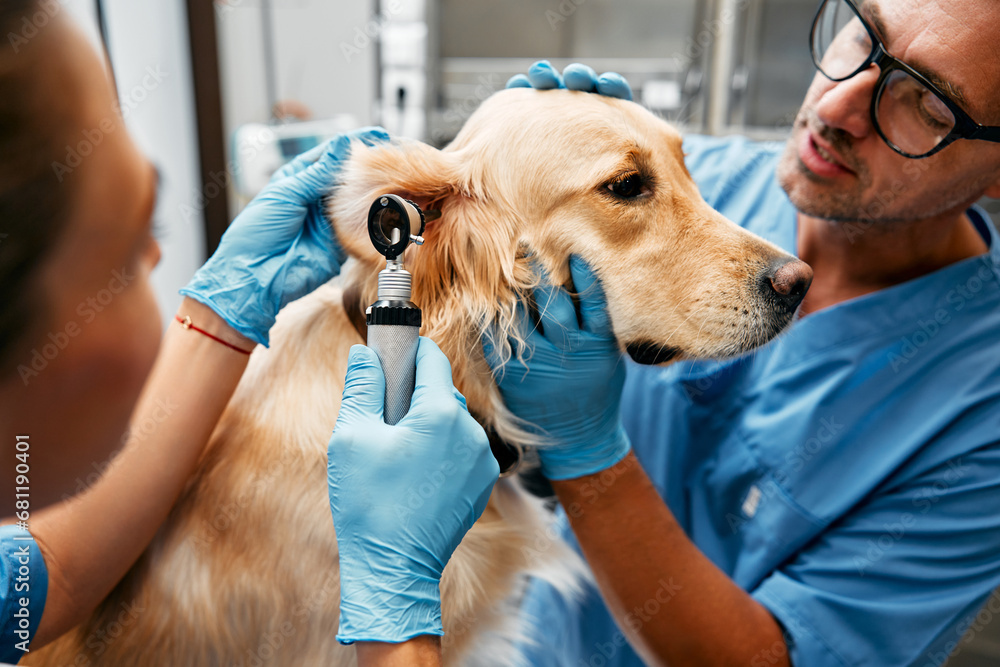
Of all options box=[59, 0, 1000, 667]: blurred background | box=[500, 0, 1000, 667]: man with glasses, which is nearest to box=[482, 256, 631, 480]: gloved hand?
box=[500, 0, 1000, 667]: man with glasses

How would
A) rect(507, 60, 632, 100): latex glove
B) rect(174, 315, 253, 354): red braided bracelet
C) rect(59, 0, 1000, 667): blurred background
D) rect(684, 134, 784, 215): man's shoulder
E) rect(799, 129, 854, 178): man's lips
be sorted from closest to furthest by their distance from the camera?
rect(174, 315, 253, 354): red braided bracelet, rect(507, 60, 632, 100): latex glove, rect(799, 129, 854, 178): man's lips, rect(684, 134, 784, 215): man's shoulder, rect(59, 0, 1000, 667): blurred background

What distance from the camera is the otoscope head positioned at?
22.4 inches

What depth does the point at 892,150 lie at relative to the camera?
0.84 m

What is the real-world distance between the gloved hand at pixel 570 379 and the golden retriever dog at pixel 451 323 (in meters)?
0.02

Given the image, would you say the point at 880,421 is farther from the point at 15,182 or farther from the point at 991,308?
the point at 15,182

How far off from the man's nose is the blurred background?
956 millimetres

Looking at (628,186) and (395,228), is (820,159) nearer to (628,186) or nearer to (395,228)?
(628,186)

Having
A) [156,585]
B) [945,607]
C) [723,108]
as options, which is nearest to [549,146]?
[156,585]

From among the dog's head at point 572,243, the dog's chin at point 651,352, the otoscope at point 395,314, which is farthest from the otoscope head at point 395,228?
the dog's chin at point 651,352

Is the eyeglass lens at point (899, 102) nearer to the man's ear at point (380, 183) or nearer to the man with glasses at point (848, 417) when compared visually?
the man with glasses at point (848, 417)

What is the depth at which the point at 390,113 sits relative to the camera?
7.59 ft

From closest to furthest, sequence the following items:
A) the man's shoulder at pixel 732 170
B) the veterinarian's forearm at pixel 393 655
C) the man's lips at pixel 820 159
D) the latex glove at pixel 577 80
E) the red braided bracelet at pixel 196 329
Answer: the veterinarian's forearm at pixel 393 655, the red braided bracelet at pixel 196 329, the latex glove at pixel 577 80, the man's lips at pixel 820 159, the man's shoulder at pixel 732 170

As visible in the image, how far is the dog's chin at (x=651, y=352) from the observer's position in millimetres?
742

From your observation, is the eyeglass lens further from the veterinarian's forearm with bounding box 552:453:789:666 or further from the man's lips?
the veterinarian's forearm with bounding box 552:453:789:666
